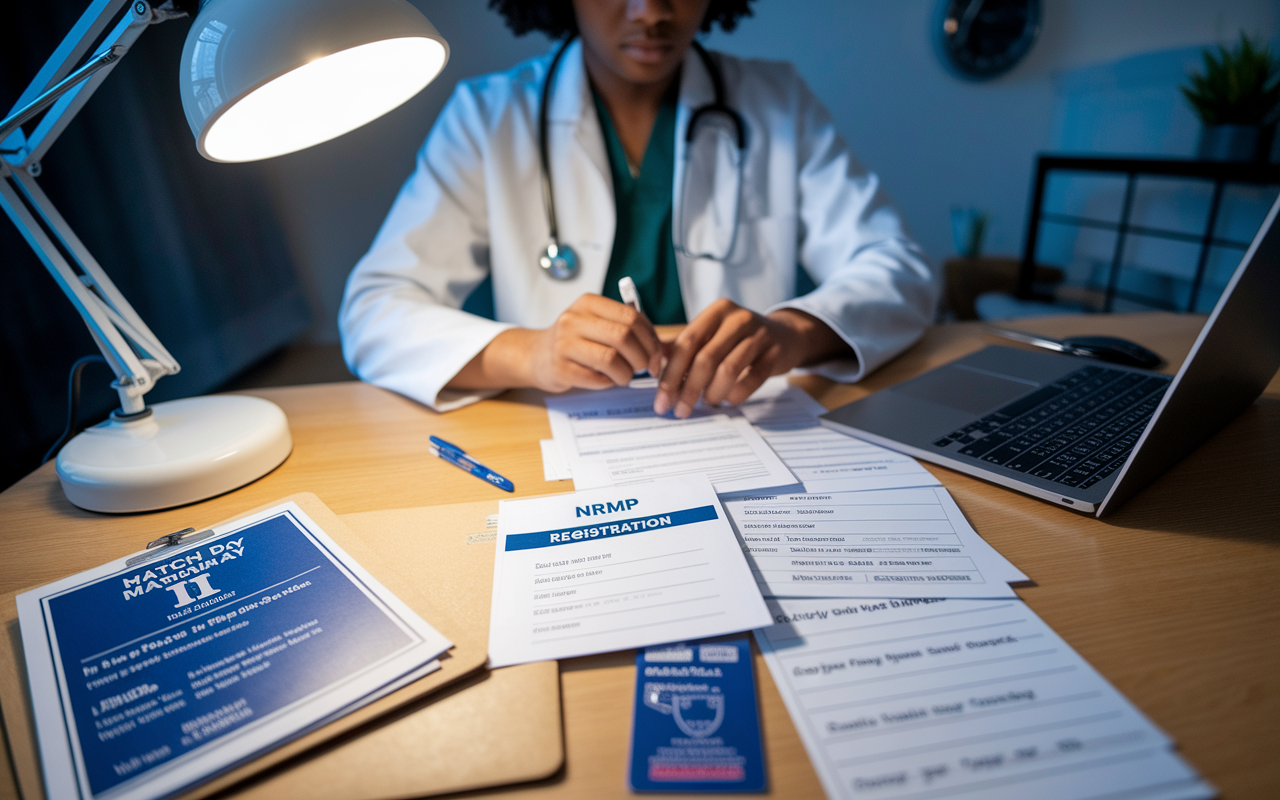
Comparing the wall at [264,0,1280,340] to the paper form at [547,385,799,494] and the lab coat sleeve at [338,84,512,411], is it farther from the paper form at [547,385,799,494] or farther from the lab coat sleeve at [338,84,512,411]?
the paper form at [547,385,799,494]

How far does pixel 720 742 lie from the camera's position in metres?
0.32

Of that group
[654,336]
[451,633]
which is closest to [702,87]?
[654,336]

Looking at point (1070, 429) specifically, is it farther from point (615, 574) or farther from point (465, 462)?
point (465, 462)

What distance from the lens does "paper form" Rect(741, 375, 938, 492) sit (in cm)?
56

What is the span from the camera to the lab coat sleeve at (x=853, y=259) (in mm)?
831

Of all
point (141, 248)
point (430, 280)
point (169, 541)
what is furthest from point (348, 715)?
point (141, 248)

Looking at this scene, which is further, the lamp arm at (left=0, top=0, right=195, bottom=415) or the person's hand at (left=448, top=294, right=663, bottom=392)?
the person's hand at (left=448, top=294, right=663, bottom=392)

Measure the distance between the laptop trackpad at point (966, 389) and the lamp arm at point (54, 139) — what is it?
0.78 m

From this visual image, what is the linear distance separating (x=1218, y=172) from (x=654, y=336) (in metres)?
2.19

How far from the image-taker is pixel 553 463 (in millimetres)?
619

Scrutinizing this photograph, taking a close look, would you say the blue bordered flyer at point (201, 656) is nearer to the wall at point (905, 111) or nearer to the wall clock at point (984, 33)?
the wall at point (905, 111)

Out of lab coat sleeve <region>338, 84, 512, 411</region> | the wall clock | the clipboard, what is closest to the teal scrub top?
lab coat sleeve <region>338, 84, 512, 411</region>

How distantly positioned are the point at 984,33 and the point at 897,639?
9.28ft

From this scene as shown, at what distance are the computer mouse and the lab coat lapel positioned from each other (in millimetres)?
722
